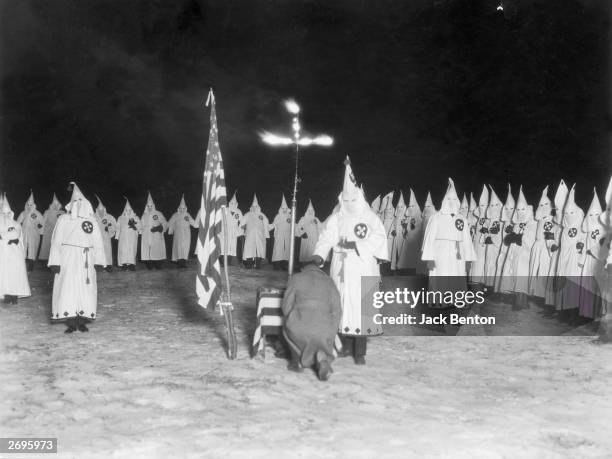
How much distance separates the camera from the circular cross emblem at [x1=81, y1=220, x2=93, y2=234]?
27.8 ft

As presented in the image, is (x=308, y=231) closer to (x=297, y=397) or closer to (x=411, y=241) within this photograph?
(x=411, y=241)

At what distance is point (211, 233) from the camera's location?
7004mm

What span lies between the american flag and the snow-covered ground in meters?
0.77

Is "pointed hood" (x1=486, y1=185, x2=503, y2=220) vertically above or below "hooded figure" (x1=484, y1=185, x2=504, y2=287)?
above

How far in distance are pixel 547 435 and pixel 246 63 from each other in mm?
27068

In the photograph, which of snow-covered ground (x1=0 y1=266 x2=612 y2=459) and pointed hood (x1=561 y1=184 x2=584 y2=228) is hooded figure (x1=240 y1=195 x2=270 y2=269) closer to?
snow-covered ground (x1=0 y1=266 x2=612 y2=459)

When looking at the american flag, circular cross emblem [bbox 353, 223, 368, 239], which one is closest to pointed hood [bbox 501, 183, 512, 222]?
circular cross emblem [bbox 353, 223, 368, 239]

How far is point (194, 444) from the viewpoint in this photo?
441cm

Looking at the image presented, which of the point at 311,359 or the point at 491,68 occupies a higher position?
the point at 491,68

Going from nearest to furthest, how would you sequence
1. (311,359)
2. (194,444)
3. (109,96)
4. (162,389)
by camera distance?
(194,444) → (162,389) → (311,359) → (109,96)

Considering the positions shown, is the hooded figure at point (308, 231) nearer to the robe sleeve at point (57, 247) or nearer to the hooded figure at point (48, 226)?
the hooded figure at point (48, 226)

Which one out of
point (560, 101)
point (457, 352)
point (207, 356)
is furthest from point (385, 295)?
point (560, 101)

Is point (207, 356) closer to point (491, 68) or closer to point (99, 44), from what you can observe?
point (491, 68)

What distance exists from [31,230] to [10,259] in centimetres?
745
